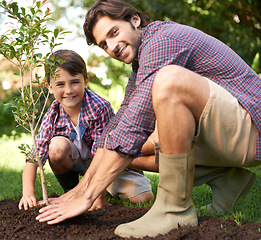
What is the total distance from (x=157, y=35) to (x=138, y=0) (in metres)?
7.52

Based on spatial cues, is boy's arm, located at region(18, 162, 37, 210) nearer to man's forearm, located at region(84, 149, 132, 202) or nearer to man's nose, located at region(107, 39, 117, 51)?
man's forearm, located at region(84, 149, 132, 202)

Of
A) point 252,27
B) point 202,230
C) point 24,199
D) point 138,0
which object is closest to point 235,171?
point 202,230

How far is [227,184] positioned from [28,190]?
1.38 metres

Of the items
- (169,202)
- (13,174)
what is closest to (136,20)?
(169,202)

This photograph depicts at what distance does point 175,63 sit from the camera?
194cm

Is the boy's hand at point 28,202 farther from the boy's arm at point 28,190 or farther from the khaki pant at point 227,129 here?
the khaki pant at point 227,129

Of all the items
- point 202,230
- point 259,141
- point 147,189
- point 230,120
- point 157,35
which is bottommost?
point 147,189

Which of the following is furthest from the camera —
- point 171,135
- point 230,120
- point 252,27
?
point 252,27

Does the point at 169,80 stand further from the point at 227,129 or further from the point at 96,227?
the point at 96,227

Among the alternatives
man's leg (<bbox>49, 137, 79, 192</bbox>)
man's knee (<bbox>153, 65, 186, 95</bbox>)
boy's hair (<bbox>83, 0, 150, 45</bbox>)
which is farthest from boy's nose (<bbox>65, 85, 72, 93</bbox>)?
man's knee (<bbox>153, 65, 186, 95</bbox>)

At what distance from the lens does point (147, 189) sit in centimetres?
→ 285

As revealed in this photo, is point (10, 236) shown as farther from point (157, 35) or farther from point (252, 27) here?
point (252, 27)

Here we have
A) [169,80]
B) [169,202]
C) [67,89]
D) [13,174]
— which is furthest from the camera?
[13,174]

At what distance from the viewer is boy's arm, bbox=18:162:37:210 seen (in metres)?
2.39
